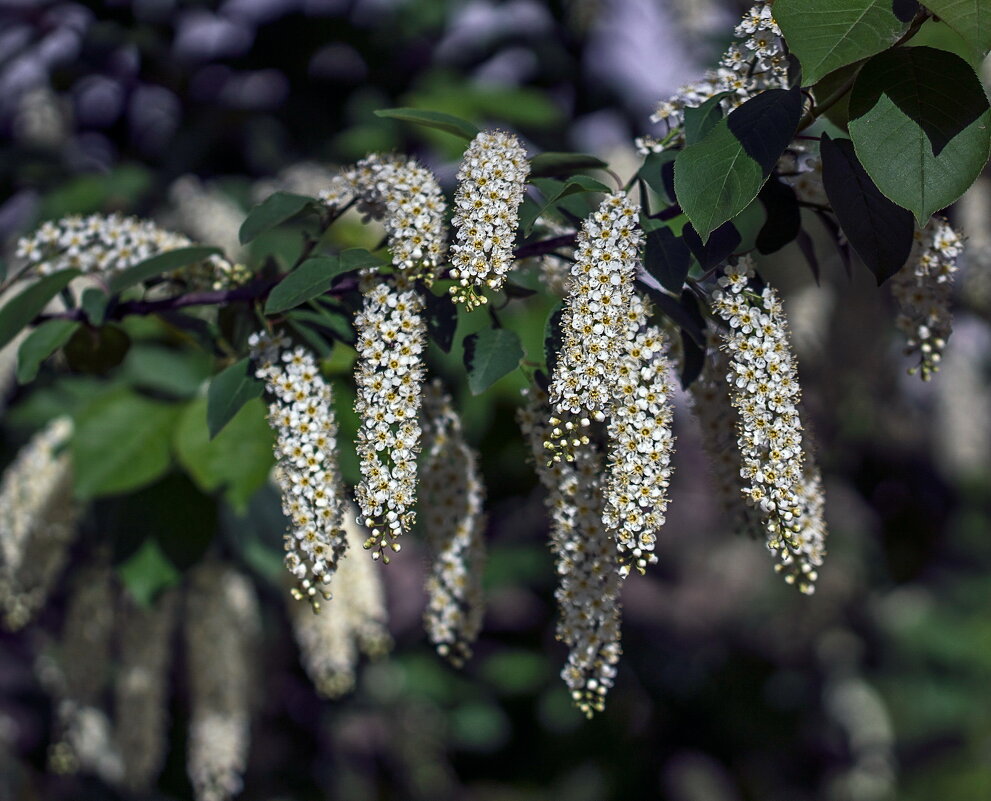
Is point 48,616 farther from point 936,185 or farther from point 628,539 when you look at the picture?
point 936,185

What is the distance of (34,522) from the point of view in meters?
2.58

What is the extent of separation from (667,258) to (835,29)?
348 millimetres

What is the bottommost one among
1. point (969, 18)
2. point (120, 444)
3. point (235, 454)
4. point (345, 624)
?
point (345, 624)

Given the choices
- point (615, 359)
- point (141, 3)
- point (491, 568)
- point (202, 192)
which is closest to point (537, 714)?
point (491, 568)

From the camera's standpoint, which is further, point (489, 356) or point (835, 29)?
point (489, 356)

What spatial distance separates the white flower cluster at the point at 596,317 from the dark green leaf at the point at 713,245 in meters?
0.07

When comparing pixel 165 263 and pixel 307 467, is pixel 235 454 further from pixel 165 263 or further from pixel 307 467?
pixel 307 467

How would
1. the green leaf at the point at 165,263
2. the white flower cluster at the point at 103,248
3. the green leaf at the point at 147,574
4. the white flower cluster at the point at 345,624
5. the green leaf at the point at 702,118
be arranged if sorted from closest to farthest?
the green leaf at the point at 702,118 < the green leaf at the point at 165,263 < the white flower cluster at the point at 103,248 < the green leaf at the point at 147,574 < the white flower cluster at the point at 345,624

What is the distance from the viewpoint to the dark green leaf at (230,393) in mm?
1599

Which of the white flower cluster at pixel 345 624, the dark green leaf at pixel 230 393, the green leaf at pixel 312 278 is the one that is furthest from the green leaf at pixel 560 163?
the white flower cluster at pixel 345 624

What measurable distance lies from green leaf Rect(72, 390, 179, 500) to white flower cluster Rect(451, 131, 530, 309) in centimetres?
121

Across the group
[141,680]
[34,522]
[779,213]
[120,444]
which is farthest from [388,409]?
[141,680]

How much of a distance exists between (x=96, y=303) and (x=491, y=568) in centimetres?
297

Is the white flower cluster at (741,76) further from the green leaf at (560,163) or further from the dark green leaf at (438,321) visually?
the dark green leaf at (438,321)
